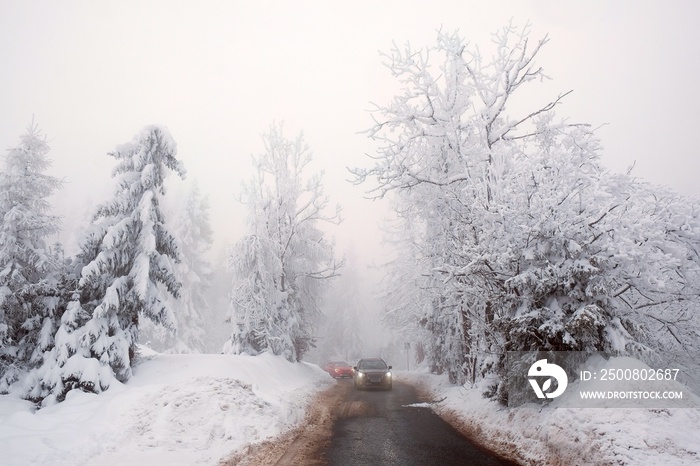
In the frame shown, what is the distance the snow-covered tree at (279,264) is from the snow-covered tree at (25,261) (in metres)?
10.2

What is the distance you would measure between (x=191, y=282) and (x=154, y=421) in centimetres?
2775

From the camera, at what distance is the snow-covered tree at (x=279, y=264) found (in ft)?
70.7

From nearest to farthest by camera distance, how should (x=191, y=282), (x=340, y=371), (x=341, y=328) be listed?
(x=340, y=371), (x=191, y=282), (x=341, y=328)

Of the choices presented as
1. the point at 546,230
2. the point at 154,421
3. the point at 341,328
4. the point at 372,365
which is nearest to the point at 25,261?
the point at 154,421

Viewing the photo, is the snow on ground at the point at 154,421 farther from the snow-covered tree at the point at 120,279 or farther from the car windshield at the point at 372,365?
the car windshield at the point at 372,365

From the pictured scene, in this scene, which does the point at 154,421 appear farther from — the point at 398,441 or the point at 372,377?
the point at 372,377

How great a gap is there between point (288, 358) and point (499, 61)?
17.7 meters

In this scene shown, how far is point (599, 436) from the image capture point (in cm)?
630

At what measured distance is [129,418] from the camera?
348 inches

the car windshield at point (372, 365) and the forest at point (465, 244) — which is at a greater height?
the forest at point (465, 244)

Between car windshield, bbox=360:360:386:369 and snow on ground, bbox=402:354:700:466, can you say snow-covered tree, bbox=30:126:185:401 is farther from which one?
car windshield, bbox=360:360:386:369

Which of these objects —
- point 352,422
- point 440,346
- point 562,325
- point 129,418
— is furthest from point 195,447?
point 440,346

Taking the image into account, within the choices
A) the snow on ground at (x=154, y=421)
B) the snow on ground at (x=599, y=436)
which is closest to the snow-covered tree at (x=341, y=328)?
the snow on ground at (x=154, y=421)

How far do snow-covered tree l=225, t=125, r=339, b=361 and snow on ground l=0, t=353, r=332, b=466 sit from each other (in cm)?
862
